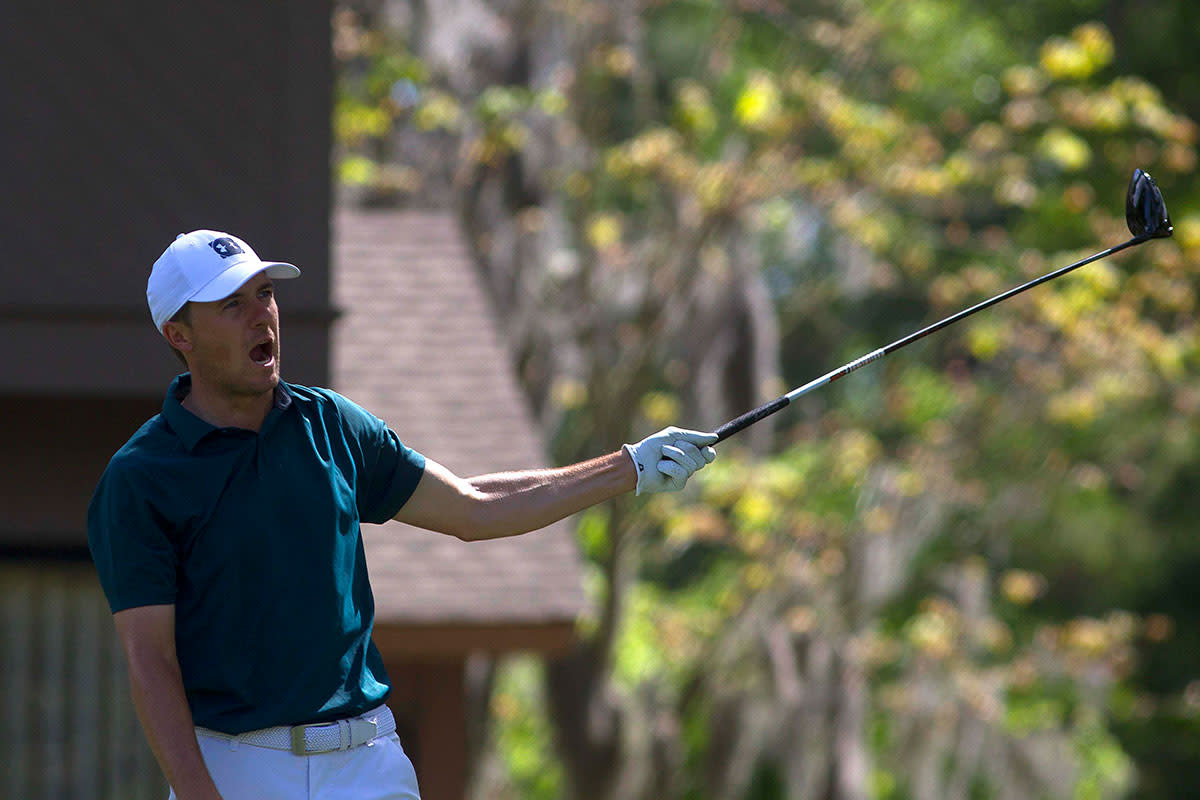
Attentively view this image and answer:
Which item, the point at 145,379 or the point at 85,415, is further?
the point at 85,415

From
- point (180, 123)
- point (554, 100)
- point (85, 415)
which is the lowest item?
point (85, 415)

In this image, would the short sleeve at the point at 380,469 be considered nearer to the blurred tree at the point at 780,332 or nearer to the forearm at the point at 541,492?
the forearm at the point at 541,492

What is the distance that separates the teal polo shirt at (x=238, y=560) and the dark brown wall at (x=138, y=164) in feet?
7.95

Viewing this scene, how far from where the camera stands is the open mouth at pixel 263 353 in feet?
9.18

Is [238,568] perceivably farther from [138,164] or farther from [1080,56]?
[1080,56]

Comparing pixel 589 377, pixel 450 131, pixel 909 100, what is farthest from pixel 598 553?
pixel 909 100

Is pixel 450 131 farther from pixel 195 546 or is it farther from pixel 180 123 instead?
pixel 195 546

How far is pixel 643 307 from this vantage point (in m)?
10.7

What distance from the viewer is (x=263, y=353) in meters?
2.81

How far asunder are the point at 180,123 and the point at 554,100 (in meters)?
5.17

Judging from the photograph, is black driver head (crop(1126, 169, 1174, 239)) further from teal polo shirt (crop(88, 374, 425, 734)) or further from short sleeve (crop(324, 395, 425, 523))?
teal polo shirt (crop(88, 374, 425, 734))

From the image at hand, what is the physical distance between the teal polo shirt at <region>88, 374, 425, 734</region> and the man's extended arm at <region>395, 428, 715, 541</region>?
1.06 ft

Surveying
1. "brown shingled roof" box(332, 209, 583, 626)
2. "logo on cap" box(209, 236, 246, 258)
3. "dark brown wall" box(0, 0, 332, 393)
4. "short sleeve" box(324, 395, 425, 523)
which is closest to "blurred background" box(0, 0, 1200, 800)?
"brown shingled roof" box(332, 209, 583, 626)

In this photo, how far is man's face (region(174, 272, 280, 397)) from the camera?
9.10ft
